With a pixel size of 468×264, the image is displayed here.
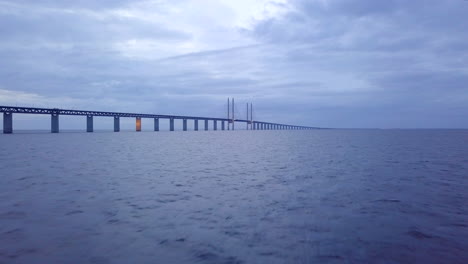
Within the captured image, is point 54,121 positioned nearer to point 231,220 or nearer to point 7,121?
point 7,121

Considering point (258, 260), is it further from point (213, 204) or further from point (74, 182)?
point (74, 182)

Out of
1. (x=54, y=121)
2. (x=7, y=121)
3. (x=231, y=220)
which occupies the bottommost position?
(x=231, y=220)

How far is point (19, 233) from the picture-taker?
7652 millimetres

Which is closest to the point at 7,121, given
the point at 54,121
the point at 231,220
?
the point at 54,121

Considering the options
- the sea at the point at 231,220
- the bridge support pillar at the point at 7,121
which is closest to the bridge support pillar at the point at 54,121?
the bridge support pillar at the point at 7,121

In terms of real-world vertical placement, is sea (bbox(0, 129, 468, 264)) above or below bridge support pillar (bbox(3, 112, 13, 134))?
below

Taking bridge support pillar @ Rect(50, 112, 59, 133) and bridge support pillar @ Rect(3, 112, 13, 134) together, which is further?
bridge support pillar @ Rect(50, 112, 59, 133)

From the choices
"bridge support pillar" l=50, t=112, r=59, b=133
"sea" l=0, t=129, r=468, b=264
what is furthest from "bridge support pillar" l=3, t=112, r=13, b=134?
"sea" l=0, t=129, r=468, b=264

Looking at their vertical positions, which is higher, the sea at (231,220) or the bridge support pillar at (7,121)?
the bridge support pillar at (7,121)

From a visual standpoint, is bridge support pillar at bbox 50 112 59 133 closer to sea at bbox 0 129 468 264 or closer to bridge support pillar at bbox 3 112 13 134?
bridge support pillar at bbox 3 112 13 134

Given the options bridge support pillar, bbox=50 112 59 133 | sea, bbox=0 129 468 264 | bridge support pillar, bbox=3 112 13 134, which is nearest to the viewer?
sea, bbox=0 129 468 264

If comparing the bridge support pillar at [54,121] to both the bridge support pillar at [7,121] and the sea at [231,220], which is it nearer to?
the bridge support pillar at [7,121]

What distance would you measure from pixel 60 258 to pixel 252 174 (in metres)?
13.1

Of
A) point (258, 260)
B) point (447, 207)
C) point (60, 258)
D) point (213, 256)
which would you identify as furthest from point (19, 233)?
point (447, 207)
